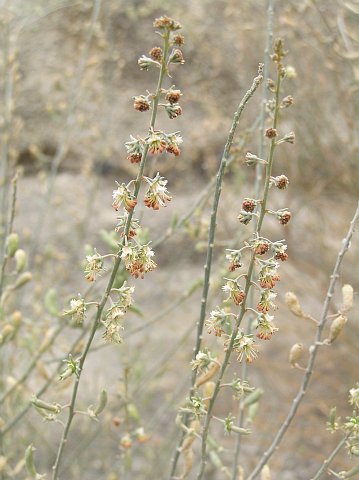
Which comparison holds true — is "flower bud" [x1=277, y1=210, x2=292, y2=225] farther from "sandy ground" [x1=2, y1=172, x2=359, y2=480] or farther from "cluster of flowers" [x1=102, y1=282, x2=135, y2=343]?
"sandy ground" [x1=2, y1=172, x2=359, y2=480]

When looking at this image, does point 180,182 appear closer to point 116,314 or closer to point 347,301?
point 347,301

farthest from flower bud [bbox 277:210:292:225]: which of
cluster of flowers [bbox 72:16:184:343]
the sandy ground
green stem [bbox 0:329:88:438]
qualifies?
the sandy ground

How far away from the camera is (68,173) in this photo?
3205 mm

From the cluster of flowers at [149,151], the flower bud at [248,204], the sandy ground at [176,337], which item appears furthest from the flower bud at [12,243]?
the sandy ground at [176,337]

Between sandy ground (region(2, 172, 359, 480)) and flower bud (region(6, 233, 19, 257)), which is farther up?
sandy ground (region(2, 172, 359, 480))

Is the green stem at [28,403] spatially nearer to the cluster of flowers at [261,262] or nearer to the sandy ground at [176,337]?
the cluster of flowers at [261,262]

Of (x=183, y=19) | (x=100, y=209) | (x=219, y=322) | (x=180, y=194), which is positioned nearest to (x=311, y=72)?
(x=183, y=19)

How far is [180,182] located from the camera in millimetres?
2900

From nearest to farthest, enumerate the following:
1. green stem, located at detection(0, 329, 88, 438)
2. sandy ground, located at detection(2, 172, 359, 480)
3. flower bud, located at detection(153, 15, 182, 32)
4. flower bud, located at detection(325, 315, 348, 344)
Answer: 1. flower bud, located at detection(153, 15, 182, 32)
2. flower bud, located at detection(325, 315, 348, 344)
3. green stem, located at detection(0, 329, 88, 438)
4. sandy ground, located at detection(2, 172, 359, 480)

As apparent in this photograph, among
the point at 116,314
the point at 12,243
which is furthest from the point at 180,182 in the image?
the point at 116,314

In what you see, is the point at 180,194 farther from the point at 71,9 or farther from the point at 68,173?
the point at 71,9

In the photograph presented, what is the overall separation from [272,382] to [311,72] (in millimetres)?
1184

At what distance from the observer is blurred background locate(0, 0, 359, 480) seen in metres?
2.62

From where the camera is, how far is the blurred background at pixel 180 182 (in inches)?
103
